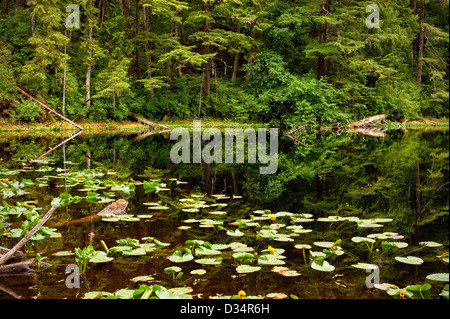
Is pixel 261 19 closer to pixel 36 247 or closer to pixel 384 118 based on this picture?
pixel 384 118

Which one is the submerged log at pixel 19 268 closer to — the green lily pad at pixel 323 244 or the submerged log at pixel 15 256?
the submerged log at pixel 15 256

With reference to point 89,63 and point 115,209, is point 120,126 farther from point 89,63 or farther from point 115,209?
point 115,209

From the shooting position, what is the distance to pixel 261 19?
27.3 m

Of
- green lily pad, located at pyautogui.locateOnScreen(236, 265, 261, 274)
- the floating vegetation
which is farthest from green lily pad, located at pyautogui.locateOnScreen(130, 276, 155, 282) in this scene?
green lily pad, located at pyautogui.locateOnScreen(236, 265, 261, 274)

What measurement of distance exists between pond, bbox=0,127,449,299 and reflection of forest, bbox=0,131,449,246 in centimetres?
5

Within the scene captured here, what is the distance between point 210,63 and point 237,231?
2410cm

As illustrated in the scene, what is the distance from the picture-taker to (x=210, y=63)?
2783 centimetres

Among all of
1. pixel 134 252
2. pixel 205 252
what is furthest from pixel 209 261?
pixel 134 252

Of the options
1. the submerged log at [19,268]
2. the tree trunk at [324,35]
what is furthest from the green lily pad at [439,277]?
the tree trunk at [324,35]

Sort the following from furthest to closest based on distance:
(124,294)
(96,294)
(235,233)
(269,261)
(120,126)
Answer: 1. (120,126)
2. (235,233)
3. (269,261)
4. (96,294)
5. (124,294)

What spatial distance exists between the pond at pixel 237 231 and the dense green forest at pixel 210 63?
13208mm

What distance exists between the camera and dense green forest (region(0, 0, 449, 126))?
22.4 meters
